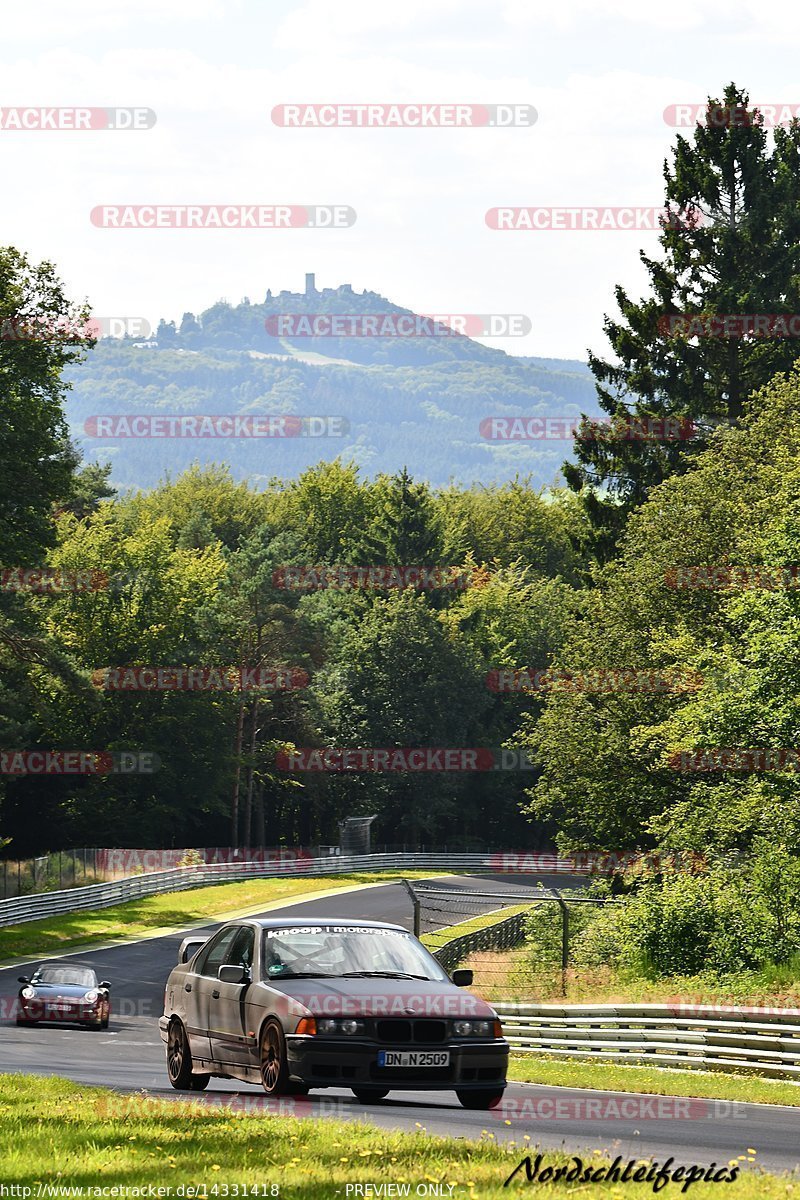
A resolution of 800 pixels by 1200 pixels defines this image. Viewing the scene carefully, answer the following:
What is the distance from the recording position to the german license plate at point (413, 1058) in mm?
12711

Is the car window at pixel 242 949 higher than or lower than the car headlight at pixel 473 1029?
higher

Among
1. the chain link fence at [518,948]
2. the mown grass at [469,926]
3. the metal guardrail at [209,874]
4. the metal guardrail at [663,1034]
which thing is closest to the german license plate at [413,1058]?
the metal guardrail at [663,1034]

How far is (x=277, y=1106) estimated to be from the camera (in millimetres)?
12977

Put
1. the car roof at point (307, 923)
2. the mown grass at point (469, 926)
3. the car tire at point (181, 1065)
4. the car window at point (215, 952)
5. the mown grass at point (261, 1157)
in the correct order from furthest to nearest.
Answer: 1. the mown grass at point (469, 926)
2. the car tire at point (181, 1065)
3. the car window at point (215, 952)
4. the car roof at point (307, 923)
5. the mown grass at point (261, 1157)

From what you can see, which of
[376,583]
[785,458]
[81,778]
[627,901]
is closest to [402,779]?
[376,583]

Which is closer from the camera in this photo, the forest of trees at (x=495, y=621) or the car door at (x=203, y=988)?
the car door at (x=203, y=988)

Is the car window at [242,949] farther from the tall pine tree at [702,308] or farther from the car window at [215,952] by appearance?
the tall pine tree at [702,308]

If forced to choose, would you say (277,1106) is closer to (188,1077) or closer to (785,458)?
(188,1077)

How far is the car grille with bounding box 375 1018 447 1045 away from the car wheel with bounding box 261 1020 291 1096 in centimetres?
78

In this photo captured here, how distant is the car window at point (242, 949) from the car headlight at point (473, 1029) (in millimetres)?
2026

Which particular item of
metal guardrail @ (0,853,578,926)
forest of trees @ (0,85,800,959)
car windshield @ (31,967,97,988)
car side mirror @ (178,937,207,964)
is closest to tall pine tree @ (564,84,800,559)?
forest of trees @ (0,85,800,959)

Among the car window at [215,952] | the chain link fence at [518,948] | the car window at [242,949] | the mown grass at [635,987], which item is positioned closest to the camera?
the car window at [242,949]

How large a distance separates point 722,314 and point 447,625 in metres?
48.5

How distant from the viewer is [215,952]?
1514 cm
